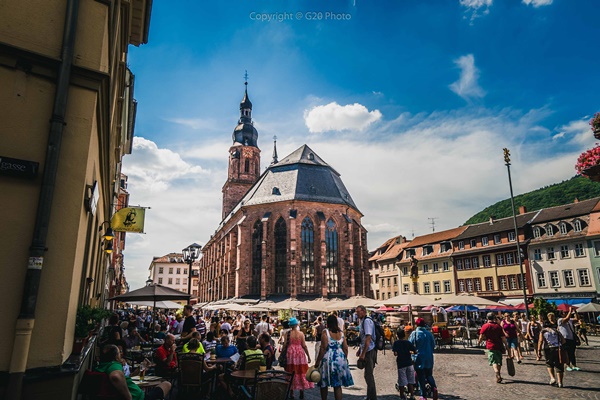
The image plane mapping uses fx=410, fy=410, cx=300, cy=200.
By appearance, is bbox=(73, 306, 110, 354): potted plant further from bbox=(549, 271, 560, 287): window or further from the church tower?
the church tower

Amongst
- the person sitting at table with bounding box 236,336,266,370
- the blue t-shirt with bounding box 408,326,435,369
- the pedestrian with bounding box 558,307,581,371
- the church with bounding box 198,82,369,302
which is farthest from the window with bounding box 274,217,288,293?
the blue t-shirt with bounding box 408,326,435,369

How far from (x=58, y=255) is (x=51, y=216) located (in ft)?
1.66

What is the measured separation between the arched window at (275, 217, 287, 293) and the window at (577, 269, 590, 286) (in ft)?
96.1

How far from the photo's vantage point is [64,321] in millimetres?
5082

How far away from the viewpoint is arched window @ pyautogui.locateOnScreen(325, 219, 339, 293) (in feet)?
157

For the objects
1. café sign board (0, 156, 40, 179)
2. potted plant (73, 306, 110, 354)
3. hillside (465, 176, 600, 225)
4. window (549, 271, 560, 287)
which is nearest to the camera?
café sign board (0, 156, 40, 179)

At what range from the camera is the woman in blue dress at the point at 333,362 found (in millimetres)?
7457

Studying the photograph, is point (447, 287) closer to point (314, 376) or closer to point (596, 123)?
point (596, 123)

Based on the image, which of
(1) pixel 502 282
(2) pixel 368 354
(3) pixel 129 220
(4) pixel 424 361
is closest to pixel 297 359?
(2) pixel 368 354

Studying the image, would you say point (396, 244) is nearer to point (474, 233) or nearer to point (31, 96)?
point (474, 233)

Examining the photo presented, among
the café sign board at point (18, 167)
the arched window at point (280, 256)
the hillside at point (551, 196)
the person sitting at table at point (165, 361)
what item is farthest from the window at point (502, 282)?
the café sign board at point (18, 167)

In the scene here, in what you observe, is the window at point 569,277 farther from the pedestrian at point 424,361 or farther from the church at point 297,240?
the pedestrian at point 424,361

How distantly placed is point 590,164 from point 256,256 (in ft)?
144

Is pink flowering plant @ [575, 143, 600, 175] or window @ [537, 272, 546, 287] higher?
pink flowering plant @ [575, 143, 600, 175]
